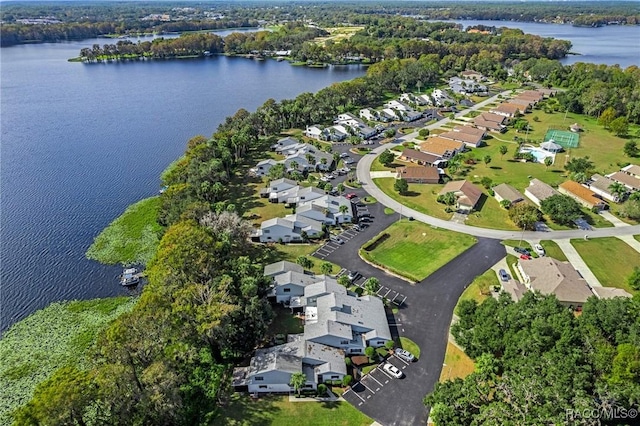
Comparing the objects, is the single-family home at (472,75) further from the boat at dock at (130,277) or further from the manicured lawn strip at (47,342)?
the manicured lawn strip at (47,342)

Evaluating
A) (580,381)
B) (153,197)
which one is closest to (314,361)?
(580,381)

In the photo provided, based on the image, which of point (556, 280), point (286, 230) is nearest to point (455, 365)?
point (556, 280)

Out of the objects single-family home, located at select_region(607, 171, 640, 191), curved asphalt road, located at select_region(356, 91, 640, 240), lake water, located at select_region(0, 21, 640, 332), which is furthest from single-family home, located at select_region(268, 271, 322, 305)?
single-family home, located at select_region(607, 171, 640, 191)

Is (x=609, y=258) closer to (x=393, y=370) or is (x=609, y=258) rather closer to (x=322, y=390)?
(x=393, y=370)

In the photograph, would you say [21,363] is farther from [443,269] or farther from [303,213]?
[443,269]

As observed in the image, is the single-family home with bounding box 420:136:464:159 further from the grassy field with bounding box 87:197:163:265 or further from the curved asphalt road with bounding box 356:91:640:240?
the grassy field with bounding box 87:197:163:265

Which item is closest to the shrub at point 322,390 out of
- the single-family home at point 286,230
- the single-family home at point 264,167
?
the single-family home at point 286,230
